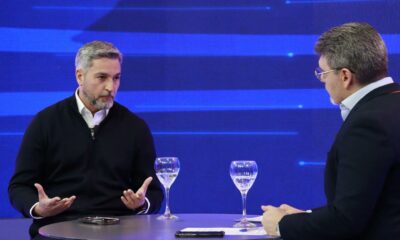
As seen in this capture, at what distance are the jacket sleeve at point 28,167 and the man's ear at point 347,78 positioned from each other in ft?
5.22

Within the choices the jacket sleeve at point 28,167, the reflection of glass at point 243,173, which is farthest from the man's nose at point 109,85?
the reflection of glass at point 243,173

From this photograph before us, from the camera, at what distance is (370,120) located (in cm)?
195

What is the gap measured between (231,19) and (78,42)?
2.97 feet

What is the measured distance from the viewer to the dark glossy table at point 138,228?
236 centimetres

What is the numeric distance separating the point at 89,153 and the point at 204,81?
126 cm

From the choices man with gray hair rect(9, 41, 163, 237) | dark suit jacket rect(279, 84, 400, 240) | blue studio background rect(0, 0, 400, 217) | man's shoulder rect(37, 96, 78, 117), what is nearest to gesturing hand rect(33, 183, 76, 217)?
man with gray hair rect(9, 41, 163, 237)

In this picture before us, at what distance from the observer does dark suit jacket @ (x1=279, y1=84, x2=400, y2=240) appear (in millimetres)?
1923

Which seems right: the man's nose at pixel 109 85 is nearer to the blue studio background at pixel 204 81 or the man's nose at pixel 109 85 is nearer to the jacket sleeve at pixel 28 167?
the jacket sleeve at pixel 28 167

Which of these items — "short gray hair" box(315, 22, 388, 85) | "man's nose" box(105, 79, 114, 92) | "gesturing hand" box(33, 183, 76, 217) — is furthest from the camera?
"man's nose" box(105, 79, 114, 92)

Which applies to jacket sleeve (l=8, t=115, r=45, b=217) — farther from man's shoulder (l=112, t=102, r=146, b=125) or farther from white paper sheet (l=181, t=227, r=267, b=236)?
white paper sheet (l=181, t=227, r=267, b=236)

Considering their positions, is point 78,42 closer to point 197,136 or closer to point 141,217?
point 197,136

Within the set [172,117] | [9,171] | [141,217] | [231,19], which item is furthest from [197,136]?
[141,217]

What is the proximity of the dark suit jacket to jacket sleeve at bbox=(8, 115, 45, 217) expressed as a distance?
5.07ft

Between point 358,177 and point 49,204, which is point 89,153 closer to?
point 49,204
